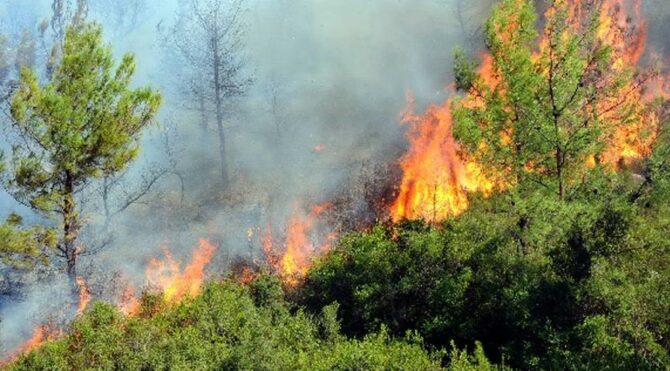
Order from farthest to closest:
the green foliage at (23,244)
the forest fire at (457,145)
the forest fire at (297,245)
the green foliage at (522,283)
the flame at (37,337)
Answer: the forest fire at (457,145) < the forest fire at (297,245) < the flame at (37,337) < the green foliage at (23,244) < the green foliage at (522,283)

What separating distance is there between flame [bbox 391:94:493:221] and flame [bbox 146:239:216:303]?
10582 millimetres

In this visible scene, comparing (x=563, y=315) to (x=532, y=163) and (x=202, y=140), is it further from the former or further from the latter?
(x=202, y=140)

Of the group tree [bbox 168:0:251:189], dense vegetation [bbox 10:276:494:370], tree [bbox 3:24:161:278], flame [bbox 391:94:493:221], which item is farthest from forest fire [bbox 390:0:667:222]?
tree [bbox 3:24:161:278]

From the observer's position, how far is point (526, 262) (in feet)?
49.8

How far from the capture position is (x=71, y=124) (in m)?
16.5

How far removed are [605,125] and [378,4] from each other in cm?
3567

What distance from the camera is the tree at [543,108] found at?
15.8 metres

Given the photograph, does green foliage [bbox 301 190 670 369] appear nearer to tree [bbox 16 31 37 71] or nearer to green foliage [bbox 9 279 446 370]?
green foliage [bbox 9 279 446 370]

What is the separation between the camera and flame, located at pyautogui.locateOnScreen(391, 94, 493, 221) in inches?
1064

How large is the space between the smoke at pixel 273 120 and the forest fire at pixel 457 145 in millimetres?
2184

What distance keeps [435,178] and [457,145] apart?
3.13 m

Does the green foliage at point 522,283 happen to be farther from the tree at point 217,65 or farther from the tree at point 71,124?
the tree at point 217,65

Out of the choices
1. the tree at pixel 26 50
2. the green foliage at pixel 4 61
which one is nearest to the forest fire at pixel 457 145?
the tree at pixel 26 50

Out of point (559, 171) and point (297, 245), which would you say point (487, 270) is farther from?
point (297, 245)
